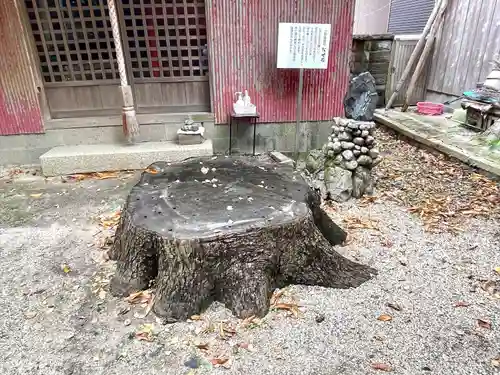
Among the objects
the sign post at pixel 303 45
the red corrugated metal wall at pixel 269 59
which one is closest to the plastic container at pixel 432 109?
the red corrugated metal wall at pixel 269 59

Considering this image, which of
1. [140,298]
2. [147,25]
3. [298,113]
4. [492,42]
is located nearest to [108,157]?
[147,25]

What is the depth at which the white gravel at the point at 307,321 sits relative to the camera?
2256mm

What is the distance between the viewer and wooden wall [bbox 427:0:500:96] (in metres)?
7.00

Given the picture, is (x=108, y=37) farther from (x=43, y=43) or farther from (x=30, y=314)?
(x=30, y=314)

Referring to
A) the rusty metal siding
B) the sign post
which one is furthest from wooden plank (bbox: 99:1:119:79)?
the sign post

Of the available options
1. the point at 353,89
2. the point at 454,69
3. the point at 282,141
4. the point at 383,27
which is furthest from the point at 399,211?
the point at 383,27

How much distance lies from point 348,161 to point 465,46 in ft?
17.6

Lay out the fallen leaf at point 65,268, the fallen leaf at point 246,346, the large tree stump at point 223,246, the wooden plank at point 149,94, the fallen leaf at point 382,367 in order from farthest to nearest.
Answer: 1. the wooden plank at point 149,94
2. the fallen leaf at point 65,268
3. the large tree stump at point 223,246
4. the fallen leaf at point 246,346
5. the fallen leaf at point 382,367

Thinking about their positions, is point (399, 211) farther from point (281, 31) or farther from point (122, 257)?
point (122, 257)

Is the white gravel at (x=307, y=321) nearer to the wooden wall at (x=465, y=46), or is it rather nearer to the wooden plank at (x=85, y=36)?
the wooden plank at (x=85, y=36)

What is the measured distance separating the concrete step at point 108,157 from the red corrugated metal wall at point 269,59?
34.6 inches

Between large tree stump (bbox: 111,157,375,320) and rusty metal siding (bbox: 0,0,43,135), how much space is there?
3449 millimetres

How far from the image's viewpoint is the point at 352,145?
4332 millimetres

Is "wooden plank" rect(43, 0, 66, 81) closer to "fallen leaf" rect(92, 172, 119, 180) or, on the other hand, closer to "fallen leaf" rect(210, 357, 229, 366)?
"fallen leaf" rect(92, 172, 119, 180)
